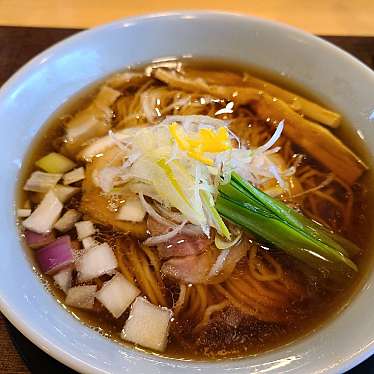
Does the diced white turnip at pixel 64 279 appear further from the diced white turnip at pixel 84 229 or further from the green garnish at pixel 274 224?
the green garnish at pixel 274 224

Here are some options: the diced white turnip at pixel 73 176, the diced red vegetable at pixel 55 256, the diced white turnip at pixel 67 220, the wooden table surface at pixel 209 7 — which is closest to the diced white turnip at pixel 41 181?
the diced white turnip at pixel 73 176

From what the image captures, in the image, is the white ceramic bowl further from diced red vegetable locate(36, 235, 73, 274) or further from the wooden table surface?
the wooden table surface

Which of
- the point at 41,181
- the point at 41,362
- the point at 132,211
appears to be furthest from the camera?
the point at 41,181

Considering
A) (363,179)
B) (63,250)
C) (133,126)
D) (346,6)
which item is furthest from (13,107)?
(346,6)

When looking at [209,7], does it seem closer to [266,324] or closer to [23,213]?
[23,213]

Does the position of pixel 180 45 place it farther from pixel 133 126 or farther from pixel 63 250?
pixel 63 250

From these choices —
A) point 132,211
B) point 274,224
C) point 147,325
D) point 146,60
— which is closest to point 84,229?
point 132,211
